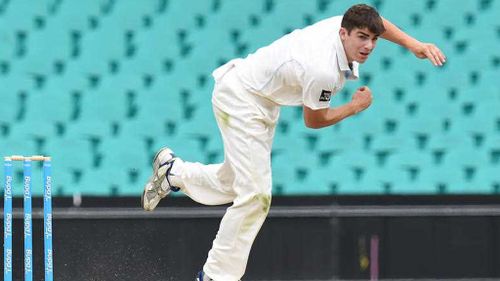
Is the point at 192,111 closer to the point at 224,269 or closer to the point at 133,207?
the point at 133,207

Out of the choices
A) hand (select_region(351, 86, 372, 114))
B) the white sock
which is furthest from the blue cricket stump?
hand (select_region(351, 86, 372, 114))

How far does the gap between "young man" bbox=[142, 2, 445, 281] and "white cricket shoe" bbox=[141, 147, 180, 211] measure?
17.4 inches

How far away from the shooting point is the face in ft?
15.5

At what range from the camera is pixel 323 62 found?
186 inches

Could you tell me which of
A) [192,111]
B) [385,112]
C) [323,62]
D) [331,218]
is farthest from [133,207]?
[323,62]

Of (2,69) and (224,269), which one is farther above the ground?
(2,69)

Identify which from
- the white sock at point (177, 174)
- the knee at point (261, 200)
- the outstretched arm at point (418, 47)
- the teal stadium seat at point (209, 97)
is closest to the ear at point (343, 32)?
the outstretched arm at point (418, 47)

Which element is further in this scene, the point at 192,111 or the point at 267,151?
the point at 192,111

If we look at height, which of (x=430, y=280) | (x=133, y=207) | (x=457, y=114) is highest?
(x=457, y=114)

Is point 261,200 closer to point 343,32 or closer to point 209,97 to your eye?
point 343,32

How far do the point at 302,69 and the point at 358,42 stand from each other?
0.24m

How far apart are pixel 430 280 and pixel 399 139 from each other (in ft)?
2.42

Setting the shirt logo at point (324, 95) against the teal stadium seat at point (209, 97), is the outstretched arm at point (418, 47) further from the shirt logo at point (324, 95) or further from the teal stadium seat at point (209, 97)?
the teal stadium seat at point (209, 97)

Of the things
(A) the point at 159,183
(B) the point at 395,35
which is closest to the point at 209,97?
(A) the point at 159,183
